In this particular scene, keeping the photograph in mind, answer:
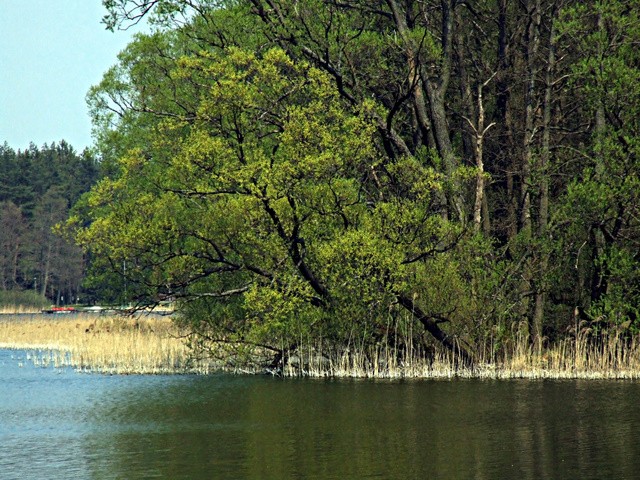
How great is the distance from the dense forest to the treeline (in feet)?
307

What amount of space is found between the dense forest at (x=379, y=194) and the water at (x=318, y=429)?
9.13 feet

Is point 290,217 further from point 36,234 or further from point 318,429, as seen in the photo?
point 36,234

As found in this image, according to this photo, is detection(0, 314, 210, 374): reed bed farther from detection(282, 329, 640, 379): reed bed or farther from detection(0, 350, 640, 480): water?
detection(282, 329, 640, 379): reed bed

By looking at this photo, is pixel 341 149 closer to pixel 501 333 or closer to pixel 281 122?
pixel 281 122

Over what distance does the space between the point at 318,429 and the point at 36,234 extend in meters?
110

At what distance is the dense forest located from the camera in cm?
2800

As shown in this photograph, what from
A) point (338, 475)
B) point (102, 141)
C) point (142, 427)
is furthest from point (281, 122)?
Answer: point (102, 141)

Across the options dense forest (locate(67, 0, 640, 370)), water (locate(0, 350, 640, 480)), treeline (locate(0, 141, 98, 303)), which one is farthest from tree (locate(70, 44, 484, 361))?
treeline (locate(0, 141, 98, 303))

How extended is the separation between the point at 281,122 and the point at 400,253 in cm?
560

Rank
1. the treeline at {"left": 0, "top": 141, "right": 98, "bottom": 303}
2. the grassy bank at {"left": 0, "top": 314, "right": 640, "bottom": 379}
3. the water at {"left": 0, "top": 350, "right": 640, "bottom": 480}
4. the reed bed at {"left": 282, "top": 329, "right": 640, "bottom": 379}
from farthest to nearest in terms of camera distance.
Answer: the treeline at {"left": 0, "top": 141, "right": 98, "bottom": 303} < the grassy bank at {"left": 0, "top": 314, "right": 640, "bottom": 379} < the reed bed at {"left": 282, "top": 329, "right": 640, "bottom": 379} < the water at {"left": 0, "top": 350, "right": 640, "bottom": 480}

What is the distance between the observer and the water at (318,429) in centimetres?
1645

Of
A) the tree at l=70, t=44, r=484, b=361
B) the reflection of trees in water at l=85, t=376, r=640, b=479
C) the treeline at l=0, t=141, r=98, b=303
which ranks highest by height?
the treeline at l=0, t=141, r=98, b=303

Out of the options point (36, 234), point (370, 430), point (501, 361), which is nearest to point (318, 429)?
point (370, 430)

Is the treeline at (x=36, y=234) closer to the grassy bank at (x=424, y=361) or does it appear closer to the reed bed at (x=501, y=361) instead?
the grassy bank at (x=424, y=361)
